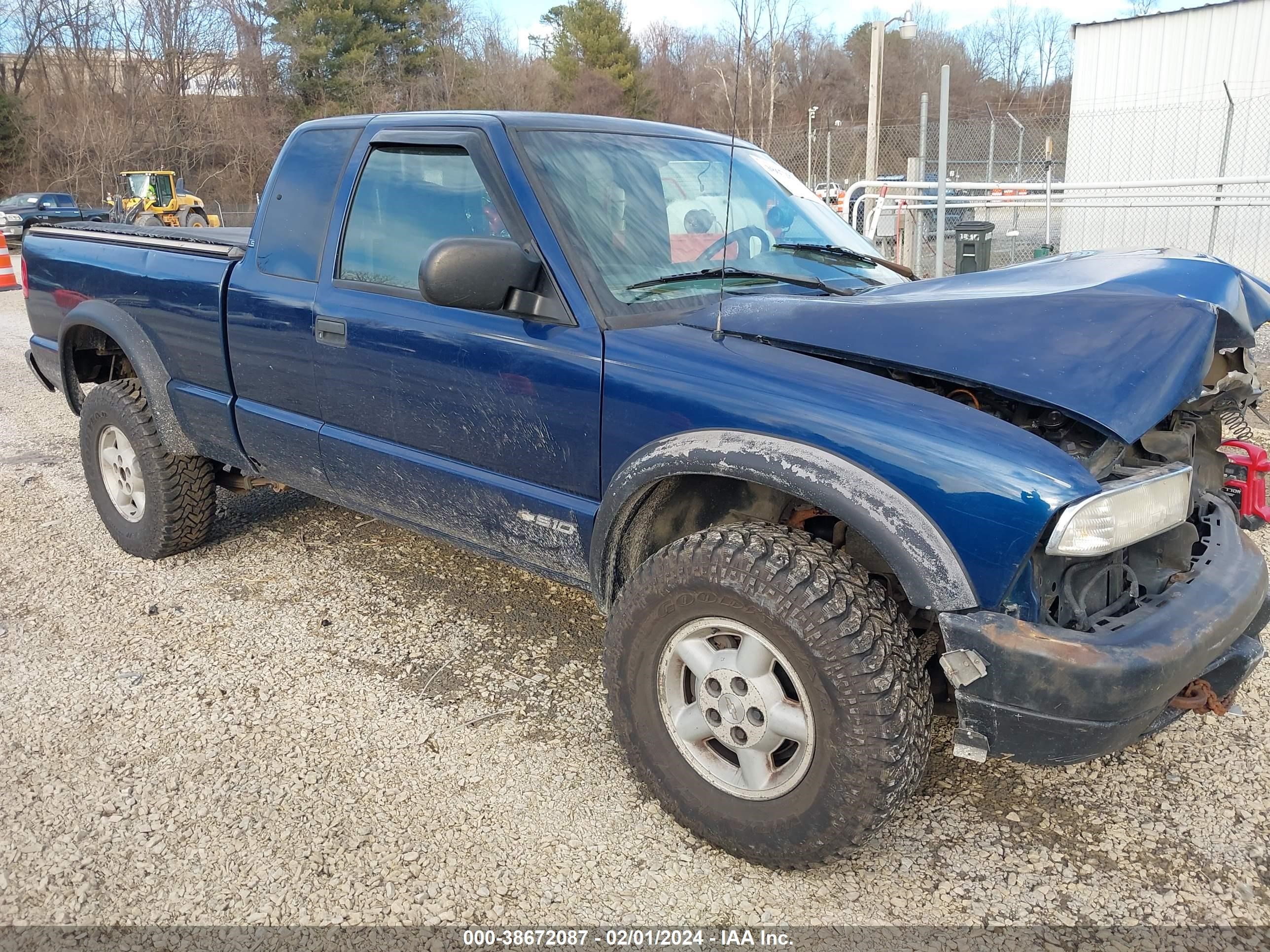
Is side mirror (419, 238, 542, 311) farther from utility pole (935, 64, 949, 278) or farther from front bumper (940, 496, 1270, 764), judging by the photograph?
utility pole (935, 64, 949, 278)

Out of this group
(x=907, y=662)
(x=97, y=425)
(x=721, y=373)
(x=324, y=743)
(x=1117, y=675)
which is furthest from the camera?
(x=97, y=425)

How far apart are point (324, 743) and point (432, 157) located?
1.94 m

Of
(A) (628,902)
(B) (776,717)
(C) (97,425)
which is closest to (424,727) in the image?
(A) (628,902)

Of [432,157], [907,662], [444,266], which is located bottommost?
[907,662]

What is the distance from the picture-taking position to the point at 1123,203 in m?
9.21

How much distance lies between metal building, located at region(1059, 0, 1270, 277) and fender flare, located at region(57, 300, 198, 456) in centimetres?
1197

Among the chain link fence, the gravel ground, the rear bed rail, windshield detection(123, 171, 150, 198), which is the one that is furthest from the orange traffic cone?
the gravel ground

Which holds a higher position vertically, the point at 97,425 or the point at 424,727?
the point at 97,425

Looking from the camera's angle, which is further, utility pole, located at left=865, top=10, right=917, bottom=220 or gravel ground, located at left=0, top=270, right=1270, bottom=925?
utility pole, located at left=865, top=10, right=917, bottom=220

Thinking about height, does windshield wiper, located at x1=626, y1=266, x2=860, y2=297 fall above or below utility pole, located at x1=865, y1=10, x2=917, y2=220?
below

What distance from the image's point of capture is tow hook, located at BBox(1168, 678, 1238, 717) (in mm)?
2381

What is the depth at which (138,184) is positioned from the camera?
26.7 meters

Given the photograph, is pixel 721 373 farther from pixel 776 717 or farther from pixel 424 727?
pixel 424 727

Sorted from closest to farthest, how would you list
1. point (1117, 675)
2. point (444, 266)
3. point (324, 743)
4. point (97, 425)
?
1. point (1117, 675)
2. point (444, 266)
3. point (324, 743)
4. point (97, 425)
